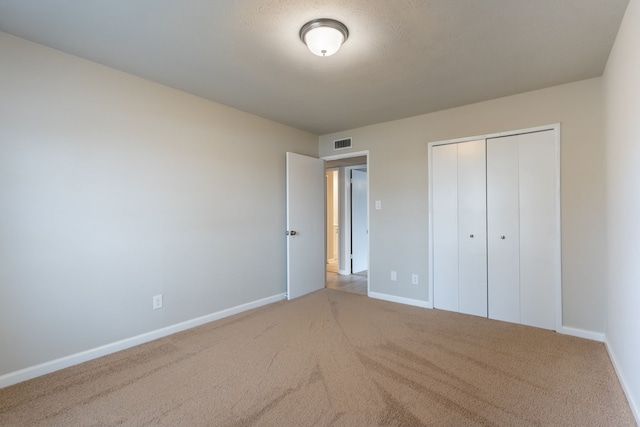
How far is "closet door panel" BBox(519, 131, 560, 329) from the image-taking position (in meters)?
2.80

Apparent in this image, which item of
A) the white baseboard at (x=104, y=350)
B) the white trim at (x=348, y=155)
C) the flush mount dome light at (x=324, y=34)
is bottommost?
the white baseboard at (x=104, y=350)

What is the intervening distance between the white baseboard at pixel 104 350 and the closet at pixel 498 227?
2.49 metres

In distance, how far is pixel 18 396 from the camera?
186cm

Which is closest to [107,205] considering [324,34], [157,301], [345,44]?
[157,301]

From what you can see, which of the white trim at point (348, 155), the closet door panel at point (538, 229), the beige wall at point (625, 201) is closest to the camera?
the beige wall at point (625, 201)

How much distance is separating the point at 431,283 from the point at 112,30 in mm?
3717

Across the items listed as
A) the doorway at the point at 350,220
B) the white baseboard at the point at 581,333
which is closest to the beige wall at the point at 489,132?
the white baseboard at the point at 581,333

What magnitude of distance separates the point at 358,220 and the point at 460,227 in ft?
8.49

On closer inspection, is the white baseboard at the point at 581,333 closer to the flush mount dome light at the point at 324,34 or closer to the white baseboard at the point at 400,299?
the white baseboard at the point at 400,299

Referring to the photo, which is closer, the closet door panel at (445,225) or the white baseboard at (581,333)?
the white baseboard at (581,333)

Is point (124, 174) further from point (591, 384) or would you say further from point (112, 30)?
point (591, 384)

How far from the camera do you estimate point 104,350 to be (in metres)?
2.38

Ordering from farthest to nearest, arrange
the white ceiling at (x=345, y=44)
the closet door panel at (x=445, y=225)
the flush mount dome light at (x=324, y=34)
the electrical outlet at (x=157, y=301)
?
1. the closet door panel at (x=445, y=225)
2. the electrical outlet at (x=157, y=301)
3. the flush mount dome light at (x=324, y=34)
4. the white ceiling at (x=345, y=44)

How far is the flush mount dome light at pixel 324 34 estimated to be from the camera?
182 centimetres
